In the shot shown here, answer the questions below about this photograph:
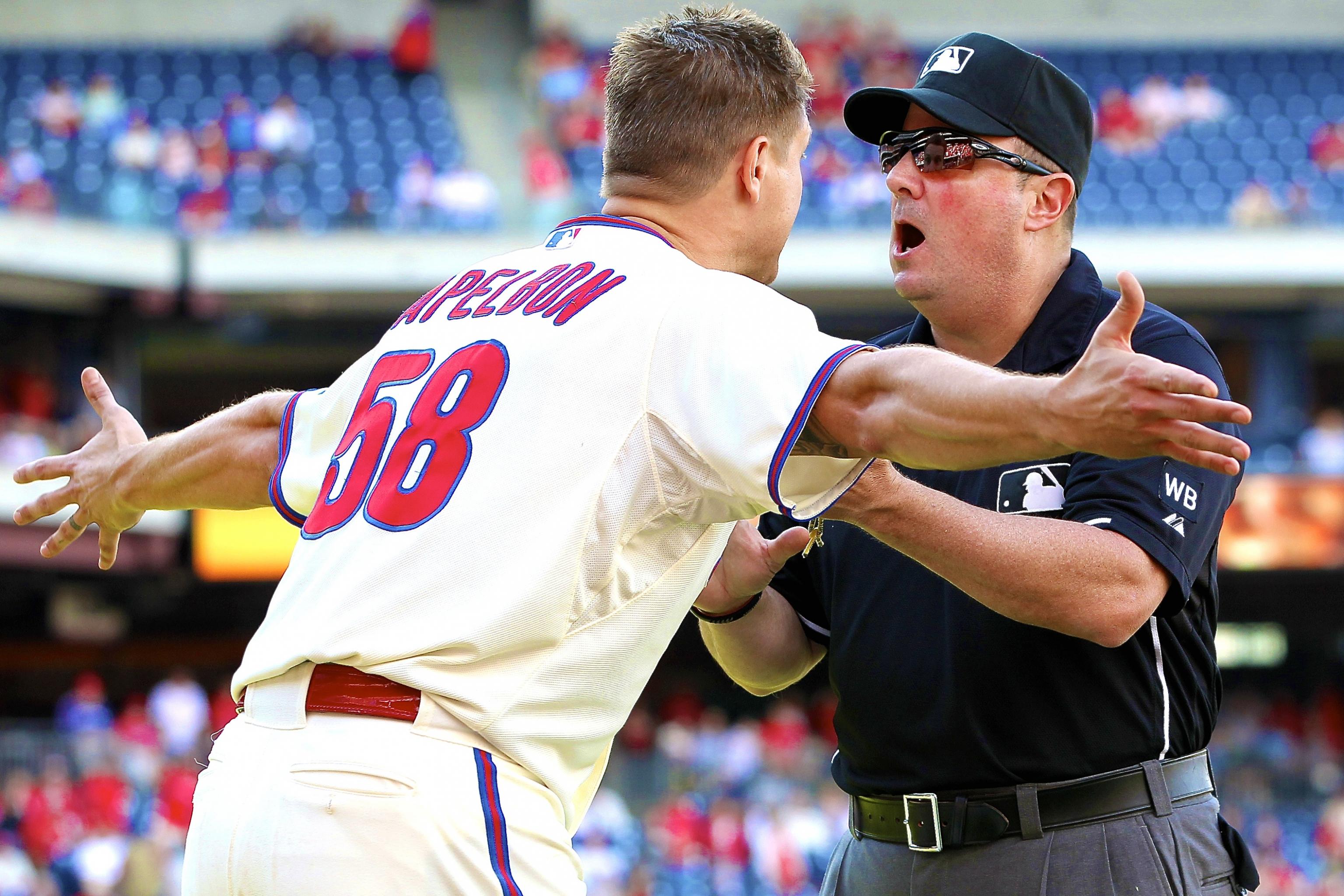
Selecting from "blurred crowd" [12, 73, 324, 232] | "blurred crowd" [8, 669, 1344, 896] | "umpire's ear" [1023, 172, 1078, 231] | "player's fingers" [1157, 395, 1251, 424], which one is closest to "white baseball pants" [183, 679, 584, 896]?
"player's fingers" [1157, 395, 1251, 424]

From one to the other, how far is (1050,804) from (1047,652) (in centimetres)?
29

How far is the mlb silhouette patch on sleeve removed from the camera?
9.04 feet

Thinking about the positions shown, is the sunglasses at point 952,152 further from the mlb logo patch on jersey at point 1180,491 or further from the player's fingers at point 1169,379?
the player's fingers at point 1169,379

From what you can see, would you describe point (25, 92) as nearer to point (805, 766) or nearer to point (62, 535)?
point (805, 766)

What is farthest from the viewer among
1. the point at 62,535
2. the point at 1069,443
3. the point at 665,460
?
the point at 62,535

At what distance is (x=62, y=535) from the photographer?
3.26m

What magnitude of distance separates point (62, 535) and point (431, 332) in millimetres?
1260

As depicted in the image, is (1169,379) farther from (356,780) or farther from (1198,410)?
(356,780)

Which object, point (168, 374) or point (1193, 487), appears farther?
point (168, 374)

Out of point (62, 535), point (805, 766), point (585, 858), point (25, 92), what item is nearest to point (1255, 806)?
point (805, 766)

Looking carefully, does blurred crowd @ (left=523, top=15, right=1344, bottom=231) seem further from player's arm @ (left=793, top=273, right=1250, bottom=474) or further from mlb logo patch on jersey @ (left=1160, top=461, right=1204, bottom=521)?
player's arm @ (left=793, top=273, right=1250, bottom=474)

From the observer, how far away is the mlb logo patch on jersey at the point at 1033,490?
2955 mm

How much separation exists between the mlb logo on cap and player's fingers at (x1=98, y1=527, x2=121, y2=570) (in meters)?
2.09

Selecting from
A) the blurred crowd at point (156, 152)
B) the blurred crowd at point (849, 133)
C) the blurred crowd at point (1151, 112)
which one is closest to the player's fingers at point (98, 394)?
the blurred crowd at point (849, 133)
